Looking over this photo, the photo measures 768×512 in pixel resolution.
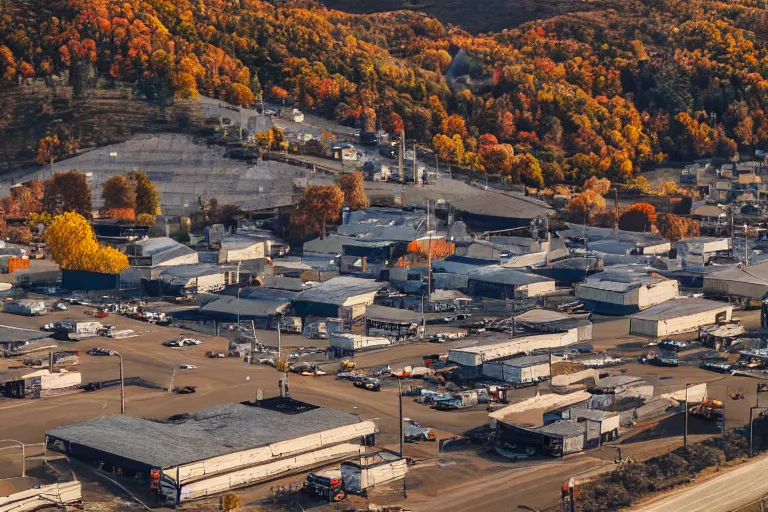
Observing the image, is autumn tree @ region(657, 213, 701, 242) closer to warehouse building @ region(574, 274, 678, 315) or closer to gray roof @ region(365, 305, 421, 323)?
warehouse building @ region(574, 274, 678, 315)

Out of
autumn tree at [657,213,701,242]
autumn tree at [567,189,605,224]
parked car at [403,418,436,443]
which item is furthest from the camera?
autumn tree at [567,189,605,224]

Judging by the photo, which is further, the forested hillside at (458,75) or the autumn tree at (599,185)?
the forested hillside at (458,75)

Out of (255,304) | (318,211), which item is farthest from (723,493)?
(318,211)

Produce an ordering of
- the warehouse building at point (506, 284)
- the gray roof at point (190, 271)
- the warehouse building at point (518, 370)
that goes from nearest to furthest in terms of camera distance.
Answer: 1. the warehouse building at point (518, 370)
2. the warehouse building at point (506, 284)
3. the gray roof at point (190, 271)

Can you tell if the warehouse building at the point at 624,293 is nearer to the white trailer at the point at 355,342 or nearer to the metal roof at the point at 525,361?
the white trailer at the point at 355,342

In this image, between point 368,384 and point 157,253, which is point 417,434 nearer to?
point 368,384

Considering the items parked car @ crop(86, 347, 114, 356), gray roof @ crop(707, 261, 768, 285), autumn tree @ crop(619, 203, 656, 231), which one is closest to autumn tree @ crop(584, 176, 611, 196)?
autumn tree @ crop(619, 203, 656, 231)

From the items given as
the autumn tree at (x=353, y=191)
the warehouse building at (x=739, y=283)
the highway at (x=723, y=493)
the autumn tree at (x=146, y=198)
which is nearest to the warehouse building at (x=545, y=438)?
the highway at (x=723, y=493)
